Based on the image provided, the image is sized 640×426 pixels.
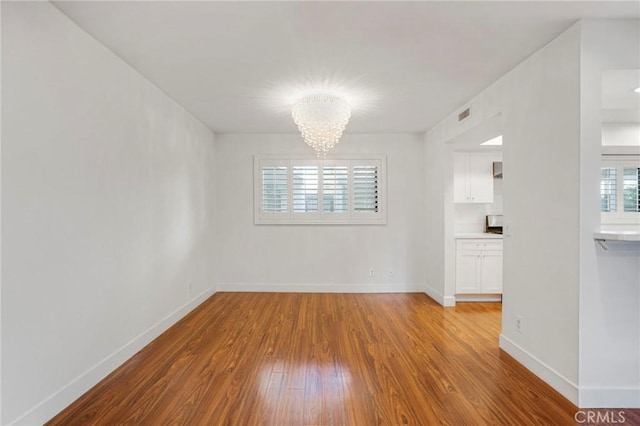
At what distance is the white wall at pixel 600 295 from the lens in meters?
1.97

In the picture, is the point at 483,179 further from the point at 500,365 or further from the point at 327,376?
the point at 327,376

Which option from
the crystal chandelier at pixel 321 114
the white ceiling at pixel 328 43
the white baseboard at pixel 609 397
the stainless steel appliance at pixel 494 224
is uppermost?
the white ceiling at pixel 328 43

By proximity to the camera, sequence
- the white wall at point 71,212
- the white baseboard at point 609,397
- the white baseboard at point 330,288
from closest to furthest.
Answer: the white wall at point 71,212, the white baseboard at point 609,397, the white baseboard at point 330,288

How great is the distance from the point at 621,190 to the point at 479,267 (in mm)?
2231

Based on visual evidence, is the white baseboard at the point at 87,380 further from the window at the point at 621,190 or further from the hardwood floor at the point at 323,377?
the window at the point at 621,190

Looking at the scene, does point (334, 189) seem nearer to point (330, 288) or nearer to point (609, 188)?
point (330, 288)

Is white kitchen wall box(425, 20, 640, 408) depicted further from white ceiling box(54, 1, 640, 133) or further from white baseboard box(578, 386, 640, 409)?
white ceiling box(54, 1, 640, 133)

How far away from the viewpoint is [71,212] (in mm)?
1996

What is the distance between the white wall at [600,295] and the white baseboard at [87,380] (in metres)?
3.43

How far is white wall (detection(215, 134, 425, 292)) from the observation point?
4.84 metres

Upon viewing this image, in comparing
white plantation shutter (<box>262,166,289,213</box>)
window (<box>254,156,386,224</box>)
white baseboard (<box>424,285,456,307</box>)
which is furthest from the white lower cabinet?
white plantation shutter (<box>262,166,289,213</box>)

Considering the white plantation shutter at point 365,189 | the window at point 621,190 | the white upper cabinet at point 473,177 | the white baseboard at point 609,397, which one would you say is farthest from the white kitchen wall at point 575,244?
the window at point 621,190

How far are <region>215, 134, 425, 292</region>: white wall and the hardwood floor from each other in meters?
1.18

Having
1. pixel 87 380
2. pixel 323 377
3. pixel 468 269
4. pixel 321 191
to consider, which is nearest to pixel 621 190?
pixel 468 269
